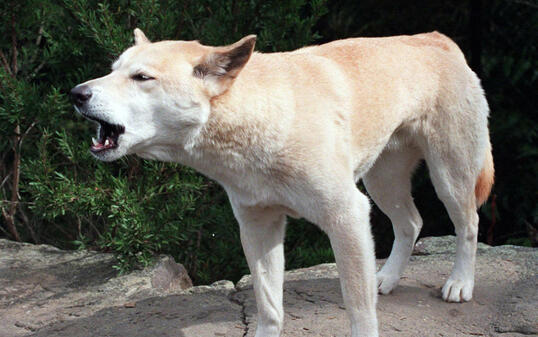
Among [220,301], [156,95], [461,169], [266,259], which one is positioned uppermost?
[156,95]

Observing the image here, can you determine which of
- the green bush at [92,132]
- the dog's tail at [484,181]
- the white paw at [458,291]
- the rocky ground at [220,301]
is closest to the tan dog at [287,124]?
the dog's tail at [484,181]

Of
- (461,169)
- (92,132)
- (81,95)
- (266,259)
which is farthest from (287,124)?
(92,132)

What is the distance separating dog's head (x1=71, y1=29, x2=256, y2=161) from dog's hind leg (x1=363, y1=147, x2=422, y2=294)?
1.54 m

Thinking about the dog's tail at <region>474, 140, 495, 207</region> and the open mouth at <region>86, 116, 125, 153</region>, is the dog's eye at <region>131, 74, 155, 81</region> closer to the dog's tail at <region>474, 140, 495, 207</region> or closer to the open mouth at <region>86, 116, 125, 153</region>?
the open mouth at <region>86, 116, 125, 153</region>

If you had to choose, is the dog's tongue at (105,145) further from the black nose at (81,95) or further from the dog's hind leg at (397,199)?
the dog's hind leg at (397,199)

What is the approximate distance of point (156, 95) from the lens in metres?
3.02

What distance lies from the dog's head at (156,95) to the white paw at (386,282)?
5.52 feet

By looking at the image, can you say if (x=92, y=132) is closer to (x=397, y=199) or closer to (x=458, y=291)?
(x=397, y=199)

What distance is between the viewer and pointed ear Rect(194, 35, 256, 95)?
3.04m

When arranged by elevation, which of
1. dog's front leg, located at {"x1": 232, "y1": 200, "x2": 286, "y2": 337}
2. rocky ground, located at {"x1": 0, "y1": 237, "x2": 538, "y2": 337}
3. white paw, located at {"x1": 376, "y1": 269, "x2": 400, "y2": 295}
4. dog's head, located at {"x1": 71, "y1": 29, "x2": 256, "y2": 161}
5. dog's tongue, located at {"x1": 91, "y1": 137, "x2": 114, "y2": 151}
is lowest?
rocky ground, located at {"x1": 0, "y1": 237, "x2": 538, "y2": 337}

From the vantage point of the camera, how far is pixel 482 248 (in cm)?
512

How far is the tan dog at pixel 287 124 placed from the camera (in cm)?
304

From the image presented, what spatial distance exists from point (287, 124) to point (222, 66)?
1.21 feet

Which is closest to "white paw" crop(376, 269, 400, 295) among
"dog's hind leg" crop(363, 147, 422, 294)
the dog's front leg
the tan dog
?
"dog's hind leg" crop(363, 147, 422, 294)
